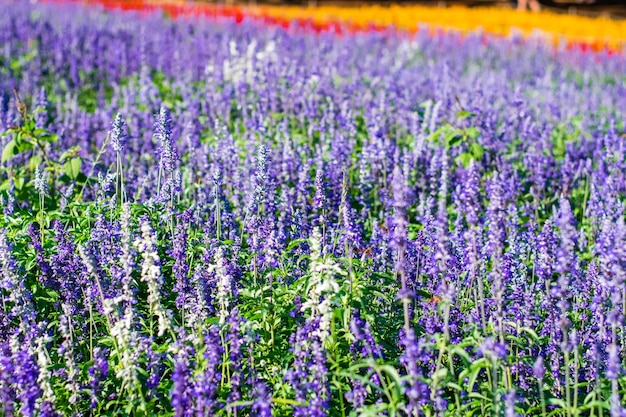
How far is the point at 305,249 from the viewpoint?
4.54m

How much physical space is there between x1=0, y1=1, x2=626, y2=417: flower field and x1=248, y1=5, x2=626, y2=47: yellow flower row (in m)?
8.11

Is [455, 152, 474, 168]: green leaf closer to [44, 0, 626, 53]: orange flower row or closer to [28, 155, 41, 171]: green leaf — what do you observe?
[28, 155, 41, 171]: green leaf

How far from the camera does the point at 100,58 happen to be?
36.3 ft

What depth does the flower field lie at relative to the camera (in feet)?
10.8

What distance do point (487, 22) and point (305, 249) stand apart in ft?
55.4

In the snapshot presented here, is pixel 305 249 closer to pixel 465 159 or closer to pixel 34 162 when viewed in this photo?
pixel 465 159

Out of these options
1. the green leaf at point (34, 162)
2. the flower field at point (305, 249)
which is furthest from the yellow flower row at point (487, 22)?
the green leaf at point (34, 162)

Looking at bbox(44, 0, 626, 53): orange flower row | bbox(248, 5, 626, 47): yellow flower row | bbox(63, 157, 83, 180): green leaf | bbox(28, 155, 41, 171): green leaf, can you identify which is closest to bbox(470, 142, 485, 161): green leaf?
bbox(63, 157, 83, 180): green leaf

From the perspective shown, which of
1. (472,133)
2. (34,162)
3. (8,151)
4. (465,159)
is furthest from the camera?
(472,133)

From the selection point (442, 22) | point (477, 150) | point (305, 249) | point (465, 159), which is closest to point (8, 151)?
point (305, 249)

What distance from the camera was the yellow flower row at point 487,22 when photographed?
18.4m

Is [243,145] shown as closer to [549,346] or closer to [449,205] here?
[449,205]

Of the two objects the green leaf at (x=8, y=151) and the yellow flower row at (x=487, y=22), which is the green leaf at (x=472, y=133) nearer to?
the green leaf at (x=8, y=151)

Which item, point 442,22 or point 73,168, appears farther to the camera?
point 442,22
